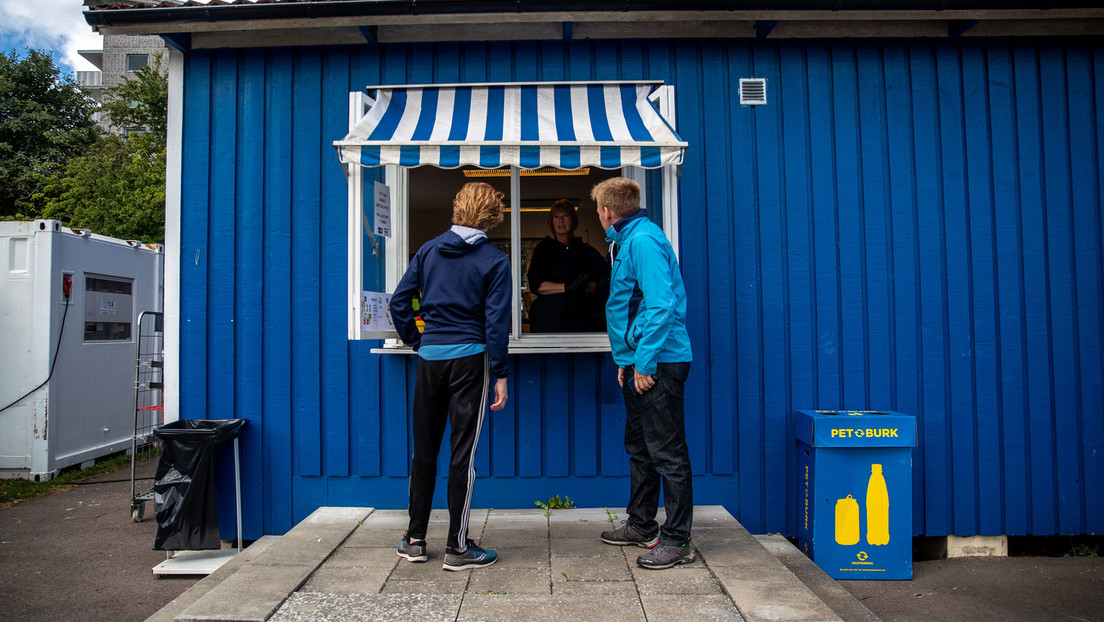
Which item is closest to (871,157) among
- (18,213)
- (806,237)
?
(806,237)

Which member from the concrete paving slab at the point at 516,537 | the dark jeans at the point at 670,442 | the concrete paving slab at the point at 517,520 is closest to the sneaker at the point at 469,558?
the concrete paving slab at the point at 516,537

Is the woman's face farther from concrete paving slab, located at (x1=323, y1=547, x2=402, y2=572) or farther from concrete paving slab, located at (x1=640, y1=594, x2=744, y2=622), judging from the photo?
concrete paving slab, located at (x1=640, y1=594, x2=744, y2=622)

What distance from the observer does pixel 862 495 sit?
4066 mm

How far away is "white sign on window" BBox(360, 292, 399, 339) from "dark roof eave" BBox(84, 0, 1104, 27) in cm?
180

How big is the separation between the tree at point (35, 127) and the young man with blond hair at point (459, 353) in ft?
63.8

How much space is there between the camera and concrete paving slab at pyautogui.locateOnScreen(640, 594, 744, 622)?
2787mm

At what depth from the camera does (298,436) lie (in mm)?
4594

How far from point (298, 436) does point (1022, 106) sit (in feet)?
18.3

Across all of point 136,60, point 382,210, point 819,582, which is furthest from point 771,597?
point 136,60

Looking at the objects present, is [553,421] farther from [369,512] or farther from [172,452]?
[172,452]

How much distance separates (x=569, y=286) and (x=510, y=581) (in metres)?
2.26

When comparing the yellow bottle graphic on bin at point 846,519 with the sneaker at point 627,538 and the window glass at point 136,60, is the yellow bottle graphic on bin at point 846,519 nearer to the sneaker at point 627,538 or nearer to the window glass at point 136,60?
the sneaker at point 627,538

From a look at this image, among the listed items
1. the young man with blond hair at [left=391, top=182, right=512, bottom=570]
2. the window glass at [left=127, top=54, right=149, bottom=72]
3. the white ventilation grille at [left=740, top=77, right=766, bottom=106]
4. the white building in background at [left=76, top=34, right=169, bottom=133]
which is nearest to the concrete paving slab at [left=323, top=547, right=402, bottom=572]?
the young man with blond hair at [left=391, top=182, right=512, bottom=570]

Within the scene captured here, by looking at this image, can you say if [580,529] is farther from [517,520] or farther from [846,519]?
[846,519]
